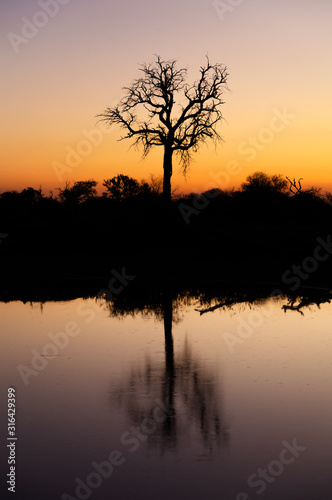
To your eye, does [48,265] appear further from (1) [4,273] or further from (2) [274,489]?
(2) [274,489]

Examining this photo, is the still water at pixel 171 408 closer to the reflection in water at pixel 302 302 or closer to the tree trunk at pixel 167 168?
the reflection in water at pixel 302 302

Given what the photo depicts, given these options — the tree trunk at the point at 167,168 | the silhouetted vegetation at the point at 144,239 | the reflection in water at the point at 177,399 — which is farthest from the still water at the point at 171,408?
the tree trunk at the point at 167,168

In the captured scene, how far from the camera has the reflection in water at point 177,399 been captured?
25.4 ft

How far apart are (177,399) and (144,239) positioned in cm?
2613

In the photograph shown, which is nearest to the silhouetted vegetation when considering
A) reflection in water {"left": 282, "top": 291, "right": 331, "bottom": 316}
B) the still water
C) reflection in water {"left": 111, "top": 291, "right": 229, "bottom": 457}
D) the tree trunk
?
the tree trunk

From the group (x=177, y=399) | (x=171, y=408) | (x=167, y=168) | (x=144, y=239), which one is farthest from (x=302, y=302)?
(x=167, y=168)

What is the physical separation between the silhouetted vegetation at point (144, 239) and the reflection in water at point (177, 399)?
618 inches

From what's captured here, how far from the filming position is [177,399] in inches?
369

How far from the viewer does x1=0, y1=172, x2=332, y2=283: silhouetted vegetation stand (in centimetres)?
3034

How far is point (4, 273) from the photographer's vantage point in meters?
28.7

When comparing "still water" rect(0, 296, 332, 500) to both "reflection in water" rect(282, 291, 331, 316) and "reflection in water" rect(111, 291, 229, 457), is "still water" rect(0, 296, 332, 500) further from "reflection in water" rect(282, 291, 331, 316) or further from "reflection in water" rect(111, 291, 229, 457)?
"reflection in water" rect(282, 291, 331, 316)

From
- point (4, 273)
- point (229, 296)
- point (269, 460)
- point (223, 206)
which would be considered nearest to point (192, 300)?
point (229, 296)

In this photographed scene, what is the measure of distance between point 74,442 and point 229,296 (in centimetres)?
1417

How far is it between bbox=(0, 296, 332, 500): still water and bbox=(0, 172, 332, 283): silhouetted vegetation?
41.3 feet
